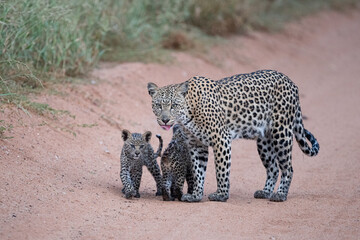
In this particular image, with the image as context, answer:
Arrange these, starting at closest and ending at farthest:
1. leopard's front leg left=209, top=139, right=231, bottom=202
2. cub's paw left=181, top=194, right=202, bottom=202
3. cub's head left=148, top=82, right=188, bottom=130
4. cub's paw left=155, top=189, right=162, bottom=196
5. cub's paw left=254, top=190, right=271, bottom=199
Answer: cub's head left=148, top=82, right=188, bottom=130 → leopard's front leg left=209, top=139, right=231, bottom=202 → cub's paw left=181, top=194, right=202, bottom=202 → cub's paw left=155, top=189, right=162, bottom=196 → cub's paw left=254, top=190, right=271, bottom=199

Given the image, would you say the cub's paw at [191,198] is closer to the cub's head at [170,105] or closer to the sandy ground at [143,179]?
the sandy ground at [143,179]

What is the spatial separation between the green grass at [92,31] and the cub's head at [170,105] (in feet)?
6.87

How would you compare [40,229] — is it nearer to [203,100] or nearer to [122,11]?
[203,100]

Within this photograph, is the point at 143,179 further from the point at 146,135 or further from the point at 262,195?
the point at 262,195

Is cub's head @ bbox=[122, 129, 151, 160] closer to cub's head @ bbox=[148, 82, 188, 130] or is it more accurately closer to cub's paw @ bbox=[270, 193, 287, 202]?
cub's head @ bbox=[148, 82, 188, 130]

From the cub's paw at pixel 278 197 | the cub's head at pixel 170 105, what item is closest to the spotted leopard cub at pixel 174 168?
the cub's head at pixel 170 105

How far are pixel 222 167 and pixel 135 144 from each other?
3.89 feet

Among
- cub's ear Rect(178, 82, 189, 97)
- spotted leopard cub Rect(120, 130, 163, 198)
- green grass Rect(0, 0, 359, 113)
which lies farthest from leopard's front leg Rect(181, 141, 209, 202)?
green grass Rect(0, 0, 359, 113)

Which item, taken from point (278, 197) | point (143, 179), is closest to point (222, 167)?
point (278, 197)

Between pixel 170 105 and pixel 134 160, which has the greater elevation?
pixel 170 105

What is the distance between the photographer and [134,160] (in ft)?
28.1

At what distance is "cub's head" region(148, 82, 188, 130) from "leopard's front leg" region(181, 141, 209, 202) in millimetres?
600

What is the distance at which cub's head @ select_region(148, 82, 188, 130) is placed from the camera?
827 cm

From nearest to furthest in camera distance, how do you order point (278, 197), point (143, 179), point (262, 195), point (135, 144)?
point (135, 144) → point (278, 197) → point (262, 195) → point (143, 179)
